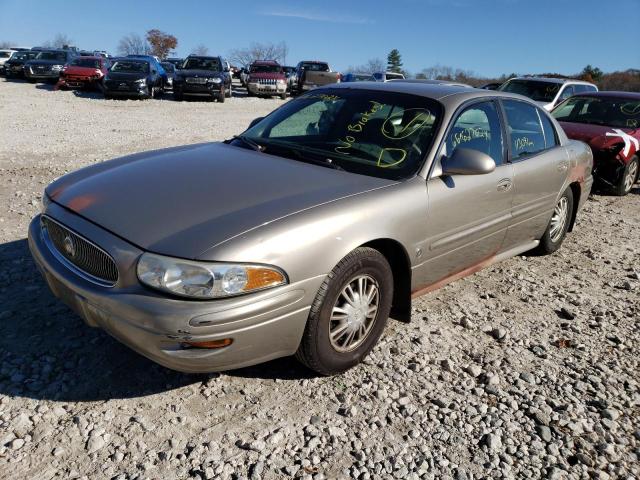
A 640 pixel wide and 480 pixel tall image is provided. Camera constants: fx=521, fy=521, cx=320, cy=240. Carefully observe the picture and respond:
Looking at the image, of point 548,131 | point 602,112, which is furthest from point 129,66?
point 548,131

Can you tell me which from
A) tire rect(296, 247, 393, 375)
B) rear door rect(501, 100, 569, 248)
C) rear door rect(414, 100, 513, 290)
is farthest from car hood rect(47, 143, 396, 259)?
rear door rect(501, 100, 569, 248)

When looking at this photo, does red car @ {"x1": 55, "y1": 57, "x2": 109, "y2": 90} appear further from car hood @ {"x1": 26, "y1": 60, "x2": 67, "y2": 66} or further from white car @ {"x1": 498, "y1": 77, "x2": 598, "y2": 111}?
white car @ {"x1": 498, "y1": 77, "x2": 598, "y2": 111}

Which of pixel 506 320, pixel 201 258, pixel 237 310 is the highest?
pixel 201 258

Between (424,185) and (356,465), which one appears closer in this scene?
(356,465)

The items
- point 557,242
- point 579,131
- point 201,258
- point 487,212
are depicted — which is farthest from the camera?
point 579,131

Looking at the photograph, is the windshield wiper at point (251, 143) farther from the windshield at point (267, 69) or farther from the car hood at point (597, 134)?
the windshield at point (267, 69)

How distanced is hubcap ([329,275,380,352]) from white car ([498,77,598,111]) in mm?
10228

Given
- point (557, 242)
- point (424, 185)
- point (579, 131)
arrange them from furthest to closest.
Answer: point (579, 131), point (557, 242), point (424, 185)

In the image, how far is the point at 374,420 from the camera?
2.62 metres

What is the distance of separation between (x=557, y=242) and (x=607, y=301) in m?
1.02

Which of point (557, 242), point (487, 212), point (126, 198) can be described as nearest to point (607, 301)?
point (557, 242)

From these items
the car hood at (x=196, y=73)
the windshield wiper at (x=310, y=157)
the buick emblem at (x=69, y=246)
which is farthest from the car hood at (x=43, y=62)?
the buick emblem at (x=69, y=246)

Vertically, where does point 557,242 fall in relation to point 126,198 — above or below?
below

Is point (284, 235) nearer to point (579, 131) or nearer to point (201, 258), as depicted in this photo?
point (201, 258)
